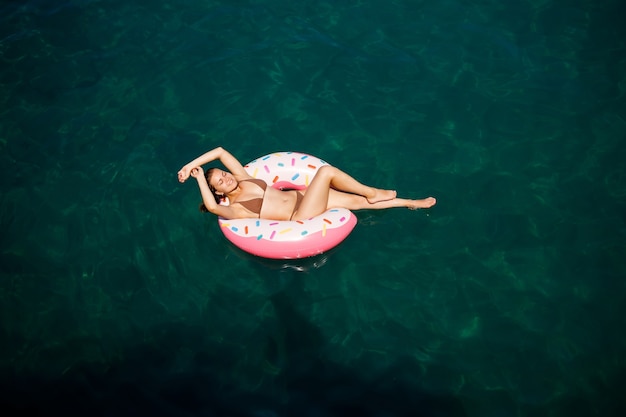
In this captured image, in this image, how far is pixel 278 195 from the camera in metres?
5.72

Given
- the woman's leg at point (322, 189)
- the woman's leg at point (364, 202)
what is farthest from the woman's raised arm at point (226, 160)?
the woman's leg at point (364, 202)

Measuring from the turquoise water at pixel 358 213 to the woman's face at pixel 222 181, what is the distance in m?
0.63

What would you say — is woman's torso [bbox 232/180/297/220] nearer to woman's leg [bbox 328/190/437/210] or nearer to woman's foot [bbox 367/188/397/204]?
woman's leg [bbox 328/190/437/210]

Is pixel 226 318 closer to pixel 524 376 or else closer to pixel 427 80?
pixel 524 376

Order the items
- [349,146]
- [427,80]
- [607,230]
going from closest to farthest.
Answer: [607,230], [349,146], [427,80]

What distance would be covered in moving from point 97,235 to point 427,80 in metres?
4.84

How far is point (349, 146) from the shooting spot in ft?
22.0

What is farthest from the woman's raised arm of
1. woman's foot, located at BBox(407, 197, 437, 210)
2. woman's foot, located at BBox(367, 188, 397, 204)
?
woman's foot, located at BBox(407, 197, 437, 210)

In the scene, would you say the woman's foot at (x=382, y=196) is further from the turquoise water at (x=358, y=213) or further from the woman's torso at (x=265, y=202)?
the woman's torso at (x=265, y=202)

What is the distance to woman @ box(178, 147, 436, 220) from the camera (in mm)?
5512

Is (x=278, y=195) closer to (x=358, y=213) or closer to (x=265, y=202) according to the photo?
(x=265, y=202)

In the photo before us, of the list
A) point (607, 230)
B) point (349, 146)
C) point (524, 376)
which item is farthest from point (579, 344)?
point (349, 146)

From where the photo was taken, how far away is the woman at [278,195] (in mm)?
Answer: 5512

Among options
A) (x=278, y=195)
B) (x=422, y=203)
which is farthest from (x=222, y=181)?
(x=422, y=203)
